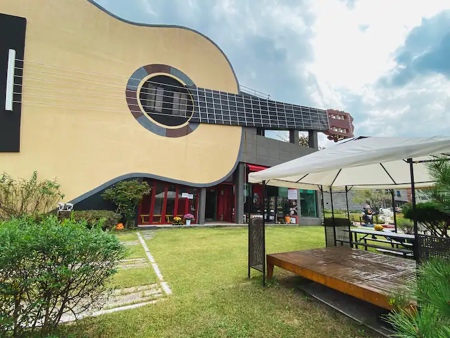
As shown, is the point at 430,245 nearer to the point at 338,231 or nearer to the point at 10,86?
the point at 338,231

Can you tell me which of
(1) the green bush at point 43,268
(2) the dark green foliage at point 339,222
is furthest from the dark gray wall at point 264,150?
(1) the green bush at point 43,268

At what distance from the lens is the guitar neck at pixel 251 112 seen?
12281 mm

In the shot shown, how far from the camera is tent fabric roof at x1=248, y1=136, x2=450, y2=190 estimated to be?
85.8 inches

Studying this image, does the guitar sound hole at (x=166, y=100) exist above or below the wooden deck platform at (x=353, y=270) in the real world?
above

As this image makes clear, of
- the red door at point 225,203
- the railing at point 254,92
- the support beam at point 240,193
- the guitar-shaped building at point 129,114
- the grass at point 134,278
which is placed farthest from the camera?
the railing at point 254,92

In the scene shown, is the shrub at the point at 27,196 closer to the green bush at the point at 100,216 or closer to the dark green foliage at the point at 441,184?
the green bush at the point at 100,216

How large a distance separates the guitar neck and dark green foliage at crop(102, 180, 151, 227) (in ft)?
14.9

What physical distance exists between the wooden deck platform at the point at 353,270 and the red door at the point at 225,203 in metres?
9.16

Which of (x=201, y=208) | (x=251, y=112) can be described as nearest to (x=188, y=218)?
(x=201, y=208)

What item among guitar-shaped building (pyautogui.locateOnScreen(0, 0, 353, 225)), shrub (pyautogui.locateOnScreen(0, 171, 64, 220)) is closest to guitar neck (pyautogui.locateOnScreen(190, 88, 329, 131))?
guitar-shaped building (pyautogui.locateOnScreen(0, 0, 353, 225))

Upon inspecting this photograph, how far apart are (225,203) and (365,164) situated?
38.8 ft

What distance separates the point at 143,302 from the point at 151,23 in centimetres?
1256

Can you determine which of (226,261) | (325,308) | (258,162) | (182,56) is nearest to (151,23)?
(182,56)

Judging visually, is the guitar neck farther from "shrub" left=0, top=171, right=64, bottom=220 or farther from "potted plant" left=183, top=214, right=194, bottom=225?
"shrub" left=0, top=171, right=64, bottom=220
